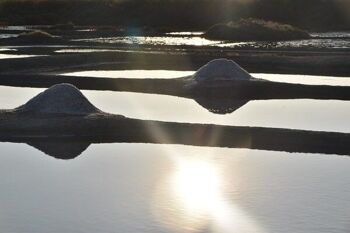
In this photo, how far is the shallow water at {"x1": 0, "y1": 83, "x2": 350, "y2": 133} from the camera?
15.8 meters

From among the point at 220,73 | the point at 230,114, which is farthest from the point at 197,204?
the point at 220,73

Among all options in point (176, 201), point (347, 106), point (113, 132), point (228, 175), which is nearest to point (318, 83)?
point (347, 106)

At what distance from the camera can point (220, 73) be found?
22.9m

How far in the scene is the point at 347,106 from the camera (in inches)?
713

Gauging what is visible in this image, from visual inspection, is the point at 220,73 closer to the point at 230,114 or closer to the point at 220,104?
the point at 220,104

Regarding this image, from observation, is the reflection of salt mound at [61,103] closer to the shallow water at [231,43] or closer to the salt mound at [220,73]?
the salt mound at [220,73]

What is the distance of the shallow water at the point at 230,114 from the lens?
1581 centimetres

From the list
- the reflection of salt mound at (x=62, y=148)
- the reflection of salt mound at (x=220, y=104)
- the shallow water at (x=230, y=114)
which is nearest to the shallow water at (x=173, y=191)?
the reflection of salt mound at (x=62, y=148)

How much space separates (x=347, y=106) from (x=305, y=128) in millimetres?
3535

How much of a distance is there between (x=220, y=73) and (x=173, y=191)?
12.7 metres

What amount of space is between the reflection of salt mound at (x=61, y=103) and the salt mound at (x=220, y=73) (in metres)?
6.86

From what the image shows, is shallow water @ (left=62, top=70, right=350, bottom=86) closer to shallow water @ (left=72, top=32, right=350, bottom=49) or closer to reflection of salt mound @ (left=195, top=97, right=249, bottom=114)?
reflection of salt mound @ (left=195, top=97, right=249, bottom=114)

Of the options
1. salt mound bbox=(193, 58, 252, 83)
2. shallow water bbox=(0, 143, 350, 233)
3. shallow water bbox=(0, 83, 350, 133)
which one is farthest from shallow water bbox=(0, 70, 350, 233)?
salt mound bbox=(193, 58, 252, 83)

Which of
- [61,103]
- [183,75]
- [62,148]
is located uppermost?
[183,75]
